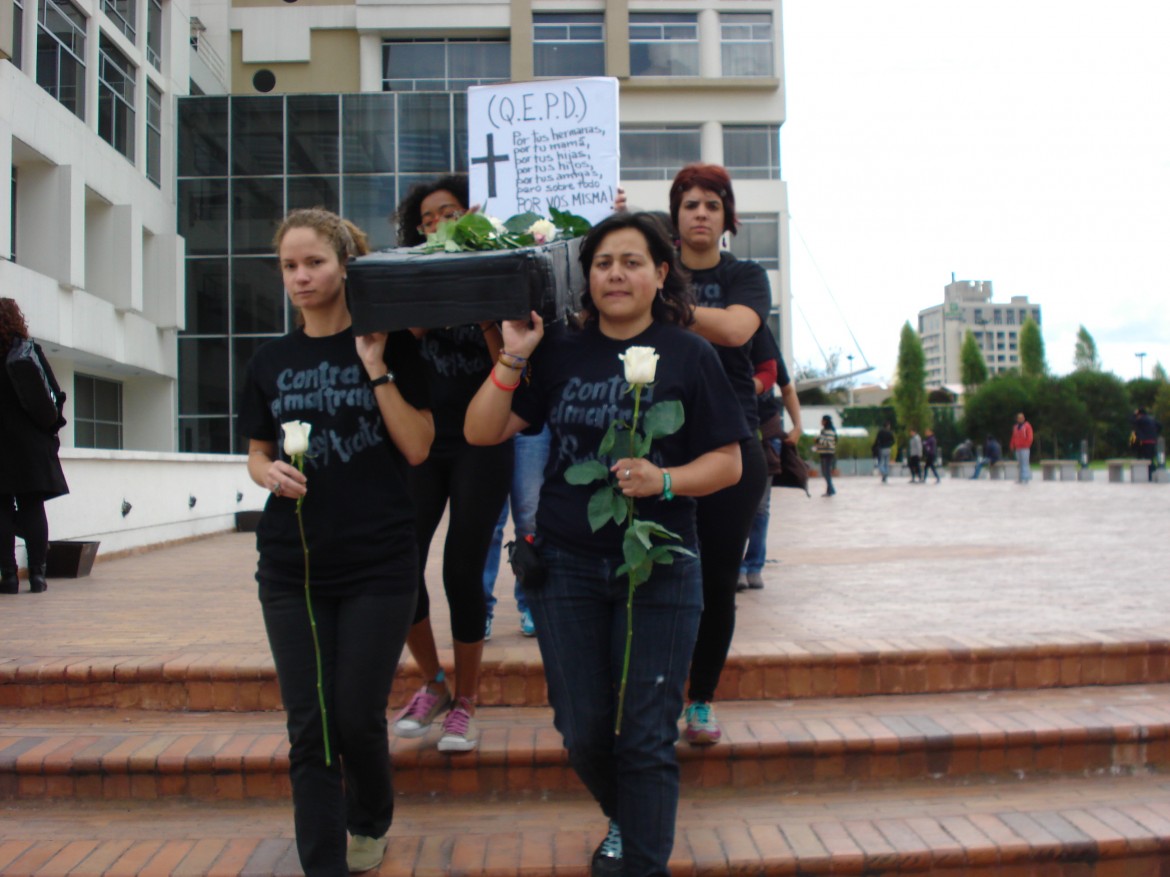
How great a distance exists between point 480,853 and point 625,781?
2.29 ft

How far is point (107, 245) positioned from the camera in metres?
21.4

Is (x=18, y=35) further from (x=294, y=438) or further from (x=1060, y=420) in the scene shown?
(x=1060, y=420)

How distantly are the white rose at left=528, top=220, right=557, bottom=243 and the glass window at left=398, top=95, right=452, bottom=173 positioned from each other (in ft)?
73.4

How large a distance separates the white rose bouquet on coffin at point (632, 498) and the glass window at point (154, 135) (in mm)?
23377

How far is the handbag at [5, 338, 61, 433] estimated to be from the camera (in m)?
6.07

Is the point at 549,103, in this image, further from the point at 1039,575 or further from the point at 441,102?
the point at 441,102

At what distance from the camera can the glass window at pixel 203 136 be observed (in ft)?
79.8

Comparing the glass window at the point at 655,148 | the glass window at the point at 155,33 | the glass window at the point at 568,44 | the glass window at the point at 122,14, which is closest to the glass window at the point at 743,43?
the glass window at the point at 655,148

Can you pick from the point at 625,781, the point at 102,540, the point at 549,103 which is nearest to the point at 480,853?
the point at 625,781

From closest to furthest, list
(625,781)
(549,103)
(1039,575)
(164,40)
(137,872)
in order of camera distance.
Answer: (625,781)
(137,872)
(549,103)
(1039,575)
(164,40)

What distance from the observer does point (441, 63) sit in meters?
30.3

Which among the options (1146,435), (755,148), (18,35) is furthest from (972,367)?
(18,35)

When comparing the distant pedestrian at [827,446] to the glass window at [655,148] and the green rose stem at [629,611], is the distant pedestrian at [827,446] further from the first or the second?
the green rose stem at [629,611]

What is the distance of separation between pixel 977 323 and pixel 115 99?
568ft
